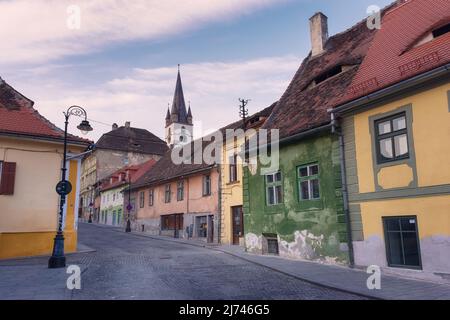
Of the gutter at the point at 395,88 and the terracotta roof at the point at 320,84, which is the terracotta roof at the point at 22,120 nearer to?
the terracotta roof at the point at 320,84

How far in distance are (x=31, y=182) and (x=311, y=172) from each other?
1194cm

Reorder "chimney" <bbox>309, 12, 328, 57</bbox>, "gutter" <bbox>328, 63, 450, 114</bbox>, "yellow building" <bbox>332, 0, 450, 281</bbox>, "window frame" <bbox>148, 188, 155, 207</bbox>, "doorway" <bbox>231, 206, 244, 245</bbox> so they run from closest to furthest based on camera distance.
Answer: "gutter" <bbox>328, 63, 450, 114</bbox> → "yellow building" <bbox>332, 0, 450, 281</bbox> → "chimney" <bbox>309, 12, 328, 57</bbox> → "doorway" <bbox>231, 206, 244, 245</bbox> → "window frame" <bbox>148, 188, 155, 207</bbox>

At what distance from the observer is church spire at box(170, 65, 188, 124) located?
86.6 meters

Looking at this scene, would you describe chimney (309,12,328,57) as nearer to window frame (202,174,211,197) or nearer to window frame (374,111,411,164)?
window frame (374,111,411,164)

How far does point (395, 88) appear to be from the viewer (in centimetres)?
1066

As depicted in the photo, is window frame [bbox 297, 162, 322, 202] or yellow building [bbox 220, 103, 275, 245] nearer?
window frame [bbox 297, 162, 322, 202]

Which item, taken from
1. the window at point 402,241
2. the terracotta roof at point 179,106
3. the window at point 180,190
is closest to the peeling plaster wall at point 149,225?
the window at point 180,190

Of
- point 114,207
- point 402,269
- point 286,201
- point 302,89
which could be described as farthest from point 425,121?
point 114,207

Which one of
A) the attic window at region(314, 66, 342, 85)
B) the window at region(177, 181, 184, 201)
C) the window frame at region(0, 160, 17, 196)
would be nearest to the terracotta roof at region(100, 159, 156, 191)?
the window at region(177, 181, 184, 201)

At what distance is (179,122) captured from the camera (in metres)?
86.6

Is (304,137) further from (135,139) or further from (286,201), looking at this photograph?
(135,139)

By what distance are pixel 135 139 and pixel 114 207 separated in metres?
19.6

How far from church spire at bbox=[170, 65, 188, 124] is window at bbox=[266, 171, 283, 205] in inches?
2812

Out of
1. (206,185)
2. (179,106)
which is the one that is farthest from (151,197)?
(179,106)
